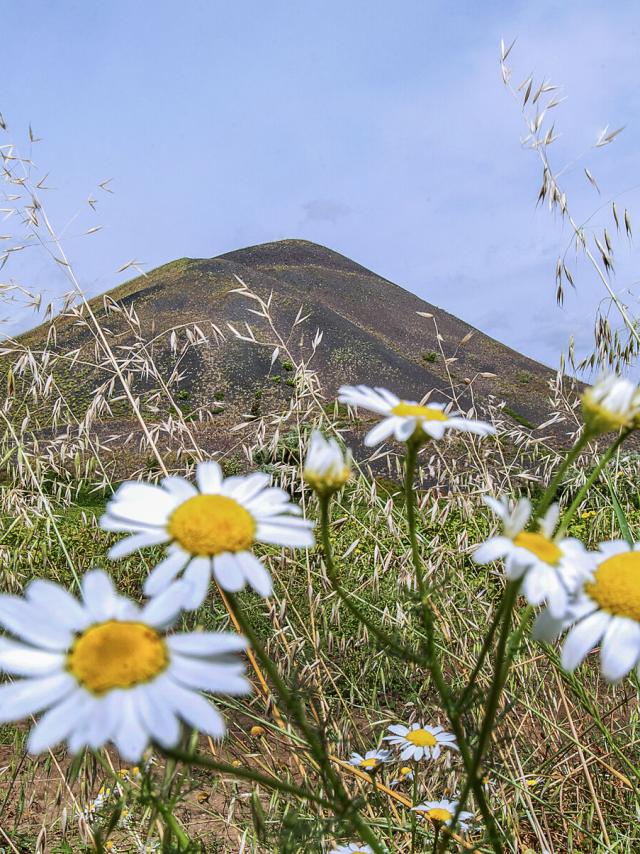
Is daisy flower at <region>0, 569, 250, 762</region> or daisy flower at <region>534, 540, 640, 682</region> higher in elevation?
daisy flower at <region>534, 540, 640, 682</region>

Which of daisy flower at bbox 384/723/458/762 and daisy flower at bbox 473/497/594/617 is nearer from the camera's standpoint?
daisy flower at bbox 473/497/594/617

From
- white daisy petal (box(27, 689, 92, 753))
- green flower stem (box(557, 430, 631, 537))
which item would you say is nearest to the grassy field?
green flower stem (box(557, 430, 631, 537))

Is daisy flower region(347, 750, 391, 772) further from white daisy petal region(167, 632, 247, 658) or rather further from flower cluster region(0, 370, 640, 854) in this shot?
white daisy petal region(167, 632, 247, 658)

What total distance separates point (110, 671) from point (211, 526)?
Result: 0.15m

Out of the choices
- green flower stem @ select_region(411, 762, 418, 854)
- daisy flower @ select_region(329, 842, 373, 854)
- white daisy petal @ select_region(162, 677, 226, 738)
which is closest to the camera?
white daisy petal @ select_region(162, 677, 226, 738)

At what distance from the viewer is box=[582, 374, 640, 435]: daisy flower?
2.33 feet

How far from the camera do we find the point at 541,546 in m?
0.61

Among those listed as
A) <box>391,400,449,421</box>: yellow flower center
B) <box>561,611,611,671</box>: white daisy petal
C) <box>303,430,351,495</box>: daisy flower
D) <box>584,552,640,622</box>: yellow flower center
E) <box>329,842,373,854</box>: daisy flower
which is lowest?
<box>329,842,373,854</box>: daisy flower

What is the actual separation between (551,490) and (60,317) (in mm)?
2057

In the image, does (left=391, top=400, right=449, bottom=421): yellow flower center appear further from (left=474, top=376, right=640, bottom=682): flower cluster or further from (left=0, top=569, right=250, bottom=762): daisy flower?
(left=0, top=569, right=250, bottom=762): daisy flower

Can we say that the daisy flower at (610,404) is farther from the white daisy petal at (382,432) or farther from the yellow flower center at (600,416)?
the white daisy petal at (382,432)

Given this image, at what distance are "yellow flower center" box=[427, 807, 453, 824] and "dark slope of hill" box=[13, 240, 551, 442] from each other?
763cm

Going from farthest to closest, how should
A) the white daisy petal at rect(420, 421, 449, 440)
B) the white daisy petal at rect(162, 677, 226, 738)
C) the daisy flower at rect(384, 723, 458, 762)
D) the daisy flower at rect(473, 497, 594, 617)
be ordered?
the daisy flower at rect(384, 723, 458, 762) < the white daisy petal at rect(420, 421, 449, 440) < the daisy flower at rect(473, 497, 594, 617) < the white daisy petal at rect(162, 677, 226, 738)

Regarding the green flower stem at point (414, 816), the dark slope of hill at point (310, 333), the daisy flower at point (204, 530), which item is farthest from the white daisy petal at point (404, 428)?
the dark slope of hill at point (310, 333)
